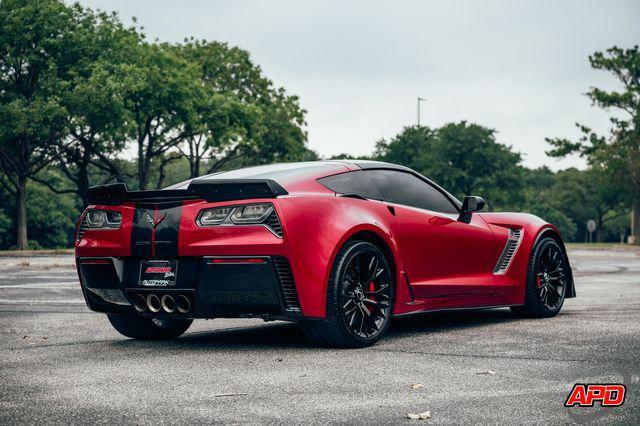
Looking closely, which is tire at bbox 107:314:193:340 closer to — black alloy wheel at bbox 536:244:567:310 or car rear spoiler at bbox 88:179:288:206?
car rear spoiler at bbox 88:179:288:206

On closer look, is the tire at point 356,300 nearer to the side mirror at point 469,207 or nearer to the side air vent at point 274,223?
the side air vent at point 274,223

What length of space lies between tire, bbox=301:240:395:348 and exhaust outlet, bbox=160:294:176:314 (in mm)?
883

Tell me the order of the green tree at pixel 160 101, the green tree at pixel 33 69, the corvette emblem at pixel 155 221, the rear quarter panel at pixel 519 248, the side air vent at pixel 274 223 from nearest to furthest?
the side air vent at pixel 274 223 < the corvette emblem at pixel 155 221 < the rear quarter panel at pixel 519 248 < the green tree at pixel 33 69 < the green tree at pixel 160 101

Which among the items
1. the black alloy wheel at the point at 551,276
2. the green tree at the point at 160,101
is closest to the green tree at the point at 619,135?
the green tree at the point at 160,101

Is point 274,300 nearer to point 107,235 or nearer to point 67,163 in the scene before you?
point 107,235

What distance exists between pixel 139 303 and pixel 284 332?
1450 mm

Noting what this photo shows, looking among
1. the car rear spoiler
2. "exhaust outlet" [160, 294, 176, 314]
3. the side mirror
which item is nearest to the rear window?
the car rear spoiler

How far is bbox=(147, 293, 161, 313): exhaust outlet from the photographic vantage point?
20.2 feet

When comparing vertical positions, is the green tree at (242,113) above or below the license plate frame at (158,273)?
above

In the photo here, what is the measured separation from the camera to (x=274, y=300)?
584cm

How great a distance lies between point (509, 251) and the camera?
798cm

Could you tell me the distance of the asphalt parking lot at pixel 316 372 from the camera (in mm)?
4105

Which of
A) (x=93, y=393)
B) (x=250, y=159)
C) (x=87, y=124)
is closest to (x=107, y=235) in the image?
(x=93, y=393)

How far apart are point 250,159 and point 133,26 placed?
40.1 feet
